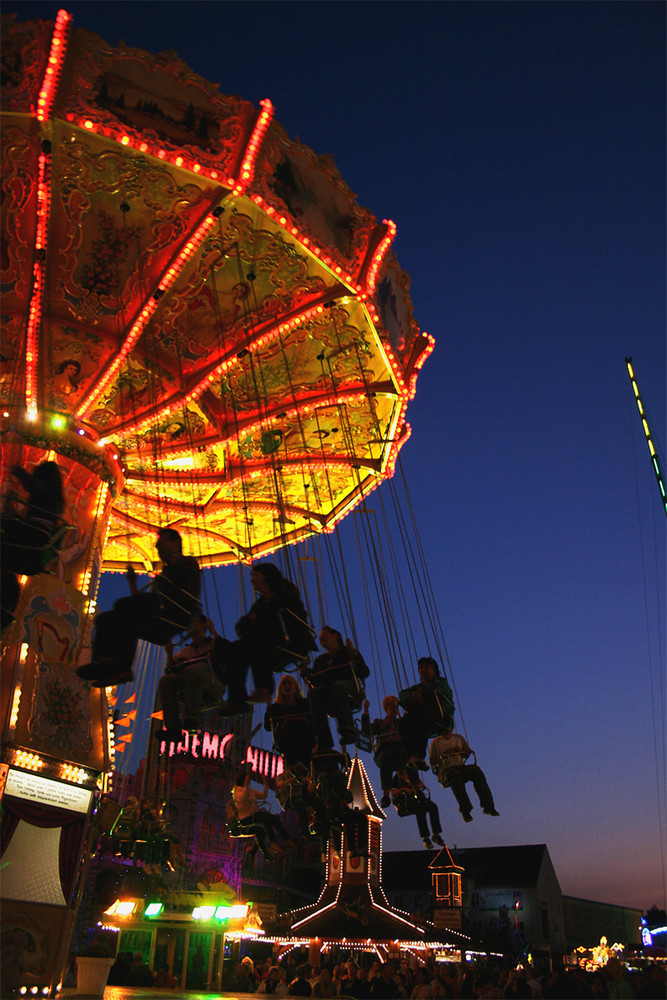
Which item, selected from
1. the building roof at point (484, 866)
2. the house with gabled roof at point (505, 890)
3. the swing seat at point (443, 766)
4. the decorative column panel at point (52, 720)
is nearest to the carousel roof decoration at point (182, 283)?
the decorative column panel at point (52, 720)

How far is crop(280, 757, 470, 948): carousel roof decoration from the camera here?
21.6 m

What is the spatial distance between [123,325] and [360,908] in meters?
19.6

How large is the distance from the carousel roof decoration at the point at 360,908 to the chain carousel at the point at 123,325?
11621 mm

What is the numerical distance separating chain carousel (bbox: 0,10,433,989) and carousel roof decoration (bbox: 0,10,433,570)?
3cm

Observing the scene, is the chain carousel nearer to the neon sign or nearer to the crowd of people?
the crowd of people

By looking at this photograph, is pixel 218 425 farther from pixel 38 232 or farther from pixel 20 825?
pixel 20 825

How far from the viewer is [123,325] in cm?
1028

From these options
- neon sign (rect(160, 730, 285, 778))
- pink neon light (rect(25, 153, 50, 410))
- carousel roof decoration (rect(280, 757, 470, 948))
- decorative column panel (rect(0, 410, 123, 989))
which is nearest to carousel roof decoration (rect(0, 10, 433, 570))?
pink neon light (rect(25, 153, 50, 410))

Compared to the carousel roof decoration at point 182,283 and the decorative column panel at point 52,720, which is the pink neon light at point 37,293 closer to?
the carousel roof decoration at point 182,283

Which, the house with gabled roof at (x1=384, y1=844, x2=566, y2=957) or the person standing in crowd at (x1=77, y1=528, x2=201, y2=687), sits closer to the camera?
the person standing in crowd at (x1=77, y1=528, x2=201, y2=687)

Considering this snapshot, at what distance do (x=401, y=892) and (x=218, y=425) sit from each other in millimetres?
40852

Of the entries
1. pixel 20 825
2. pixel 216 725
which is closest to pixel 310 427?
pixel 20 825

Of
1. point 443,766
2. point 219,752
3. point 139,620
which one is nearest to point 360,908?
point 219,752

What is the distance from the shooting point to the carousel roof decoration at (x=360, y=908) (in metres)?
21.6
